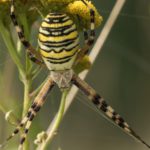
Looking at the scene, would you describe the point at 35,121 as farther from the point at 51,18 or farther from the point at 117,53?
the point at 117,53

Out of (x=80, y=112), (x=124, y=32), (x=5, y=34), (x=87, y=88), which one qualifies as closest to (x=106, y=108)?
(x=87, y=88)

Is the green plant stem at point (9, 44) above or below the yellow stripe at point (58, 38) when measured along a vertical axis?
below

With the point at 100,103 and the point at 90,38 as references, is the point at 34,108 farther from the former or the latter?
the point at 90,38

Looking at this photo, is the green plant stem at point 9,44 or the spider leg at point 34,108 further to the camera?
the spider leg at point 34,108

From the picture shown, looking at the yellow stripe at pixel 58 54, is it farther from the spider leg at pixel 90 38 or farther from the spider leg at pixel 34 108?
the spider leg at pixel 34 108

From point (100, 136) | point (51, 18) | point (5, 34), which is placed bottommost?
point (100, 136)

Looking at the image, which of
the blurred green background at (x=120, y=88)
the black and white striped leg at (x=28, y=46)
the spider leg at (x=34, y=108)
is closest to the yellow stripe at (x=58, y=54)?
the black and white striped leg at (x=28, y=46)

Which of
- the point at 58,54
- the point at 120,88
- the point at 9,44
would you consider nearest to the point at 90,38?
the point at 58,54
